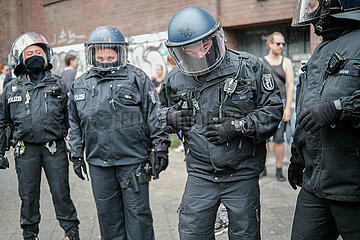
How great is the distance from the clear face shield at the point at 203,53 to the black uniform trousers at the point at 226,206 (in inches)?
30.6

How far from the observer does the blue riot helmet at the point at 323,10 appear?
2224 mm

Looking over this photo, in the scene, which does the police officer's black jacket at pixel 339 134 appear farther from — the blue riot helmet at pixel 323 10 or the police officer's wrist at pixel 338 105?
the blue riot helmet at pixel 323 10

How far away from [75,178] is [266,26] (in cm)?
488

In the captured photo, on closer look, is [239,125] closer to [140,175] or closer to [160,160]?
[160,160]

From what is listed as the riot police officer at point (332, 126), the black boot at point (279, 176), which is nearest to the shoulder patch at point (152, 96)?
the riot police officer at point (332, 126)

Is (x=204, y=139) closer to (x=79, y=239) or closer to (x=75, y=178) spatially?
(x=79, y=239)

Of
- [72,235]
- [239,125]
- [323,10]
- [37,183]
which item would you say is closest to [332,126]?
[239,125]

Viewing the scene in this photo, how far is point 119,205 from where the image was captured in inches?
136

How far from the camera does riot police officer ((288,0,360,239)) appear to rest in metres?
2.16

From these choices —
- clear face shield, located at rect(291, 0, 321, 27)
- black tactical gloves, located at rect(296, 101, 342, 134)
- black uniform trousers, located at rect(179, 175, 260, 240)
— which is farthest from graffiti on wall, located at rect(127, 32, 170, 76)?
black tactical gloves, located at rect(296, 101, 342, 134)

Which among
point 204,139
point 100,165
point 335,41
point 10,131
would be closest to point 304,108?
point 335,41

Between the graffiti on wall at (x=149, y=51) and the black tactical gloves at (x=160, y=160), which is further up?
the graffiti on wall at (x=149, y=51)

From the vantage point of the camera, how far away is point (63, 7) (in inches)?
479

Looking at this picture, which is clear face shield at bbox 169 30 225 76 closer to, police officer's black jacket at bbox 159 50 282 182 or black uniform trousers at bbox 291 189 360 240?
police officer's black jacket at bbox 159 50 282 182
